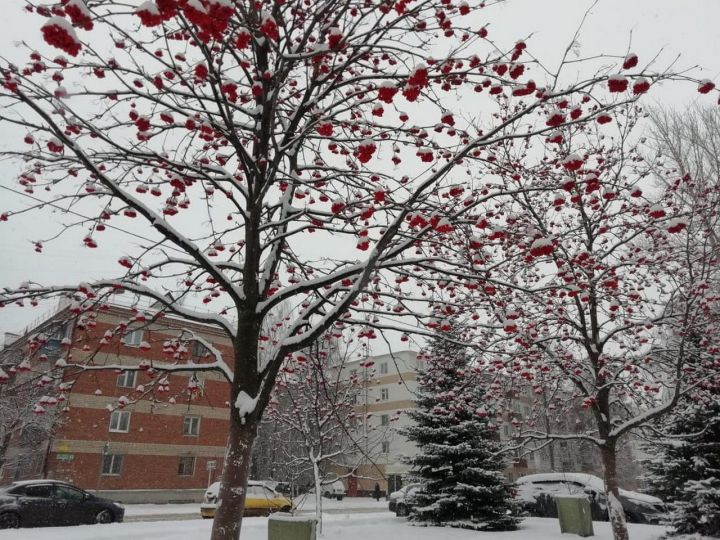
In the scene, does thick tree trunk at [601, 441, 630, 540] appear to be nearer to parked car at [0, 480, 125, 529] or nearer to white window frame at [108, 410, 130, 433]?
parked car at [0, 480, 125, 529]

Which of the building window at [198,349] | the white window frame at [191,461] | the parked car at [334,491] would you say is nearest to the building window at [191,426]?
the white window frame at [191,461]

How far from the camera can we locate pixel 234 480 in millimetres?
4562

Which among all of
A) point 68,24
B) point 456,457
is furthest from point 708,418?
point 68,24

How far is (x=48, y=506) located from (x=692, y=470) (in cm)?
1776

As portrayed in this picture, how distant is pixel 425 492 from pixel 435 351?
14.5ft

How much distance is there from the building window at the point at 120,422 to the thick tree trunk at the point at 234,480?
931 inches

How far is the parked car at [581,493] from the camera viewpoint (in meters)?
14.8

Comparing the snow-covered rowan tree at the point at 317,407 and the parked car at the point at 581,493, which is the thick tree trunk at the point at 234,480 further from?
the parked car at the point at 581,493

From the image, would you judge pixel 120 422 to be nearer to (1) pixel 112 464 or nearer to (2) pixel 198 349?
(1) pixel 112 464

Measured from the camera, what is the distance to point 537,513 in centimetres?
1738

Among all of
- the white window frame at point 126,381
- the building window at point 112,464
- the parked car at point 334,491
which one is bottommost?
the parked car at point 334,491

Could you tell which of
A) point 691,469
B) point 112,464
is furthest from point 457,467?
point 112,464

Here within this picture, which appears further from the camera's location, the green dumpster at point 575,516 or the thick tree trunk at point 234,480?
the green dumpster at point 575,516

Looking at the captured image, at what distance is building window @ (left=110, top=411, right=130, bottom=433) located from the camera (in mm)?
24750
